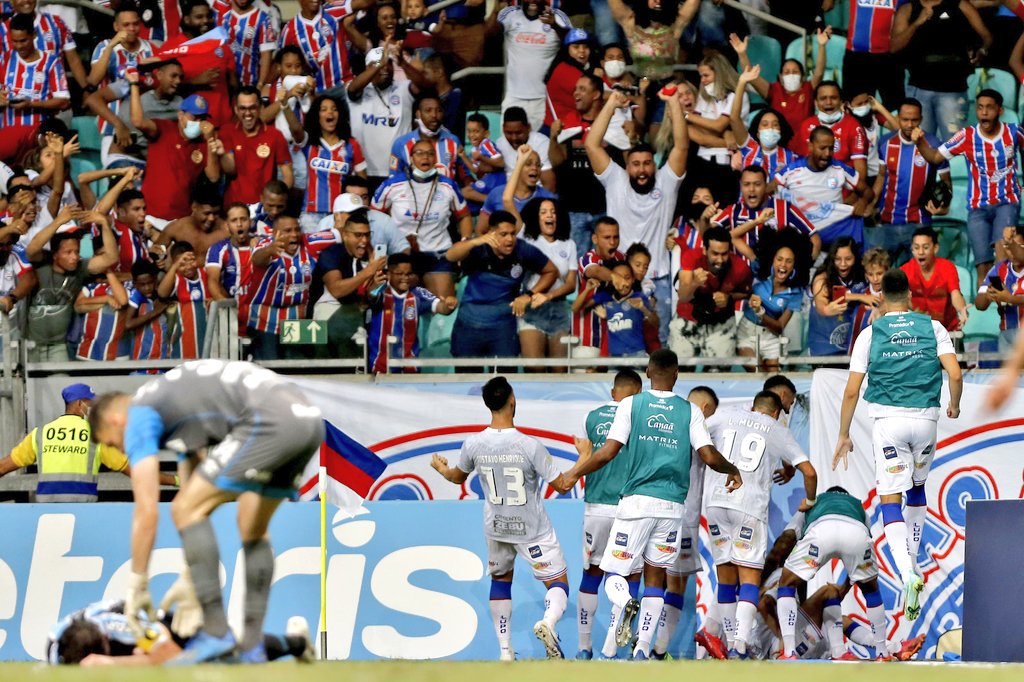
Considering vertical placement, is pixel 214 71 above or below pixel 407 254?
above

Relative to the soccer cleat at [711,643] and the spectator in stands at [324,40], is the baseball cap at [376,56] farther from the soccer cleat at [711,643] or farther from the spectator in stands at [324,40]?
the soccer cleat at [711,643]

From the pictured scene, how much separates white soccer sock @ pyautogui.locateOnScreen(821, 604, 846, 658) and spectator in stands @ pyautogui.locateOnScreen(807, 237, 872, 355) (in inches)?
108

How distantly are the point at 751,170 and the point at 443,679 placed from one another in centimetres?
Result: 960

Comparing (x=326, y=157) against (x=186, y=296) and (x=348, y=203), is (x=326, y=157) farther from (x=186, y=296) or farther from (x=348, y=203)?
(x=186, y=296)

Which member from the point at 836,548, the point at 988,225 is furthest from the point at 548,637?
the point at 988,225

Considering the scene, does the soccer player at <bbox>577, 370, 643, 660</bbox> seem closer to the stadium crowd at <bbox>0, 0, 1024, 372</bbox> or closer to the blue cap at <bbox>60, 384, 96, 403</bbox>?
the stadium crowd at <bbox>0, 0, 1024, 372</bbox>

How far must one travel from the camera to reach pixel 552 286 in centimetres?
1449

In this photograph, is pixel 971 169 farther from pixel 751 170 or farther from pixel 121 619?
pixel 121 619

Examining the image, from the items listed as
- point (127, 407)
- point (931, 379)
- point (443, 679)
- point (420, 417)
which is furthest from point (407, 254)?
point (443, 679)

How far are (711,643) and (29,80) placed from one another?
10353 mm

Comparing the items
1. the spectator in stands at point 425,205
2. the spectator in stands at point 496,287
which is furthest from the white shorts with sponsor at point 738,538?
the spectator in stands at point 425,205

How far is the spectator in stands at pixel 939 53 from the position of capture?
16453mm

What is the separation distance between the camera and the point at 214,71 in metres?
16.8

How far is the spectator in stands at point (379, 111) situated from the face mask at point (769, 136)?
12.6 ft
